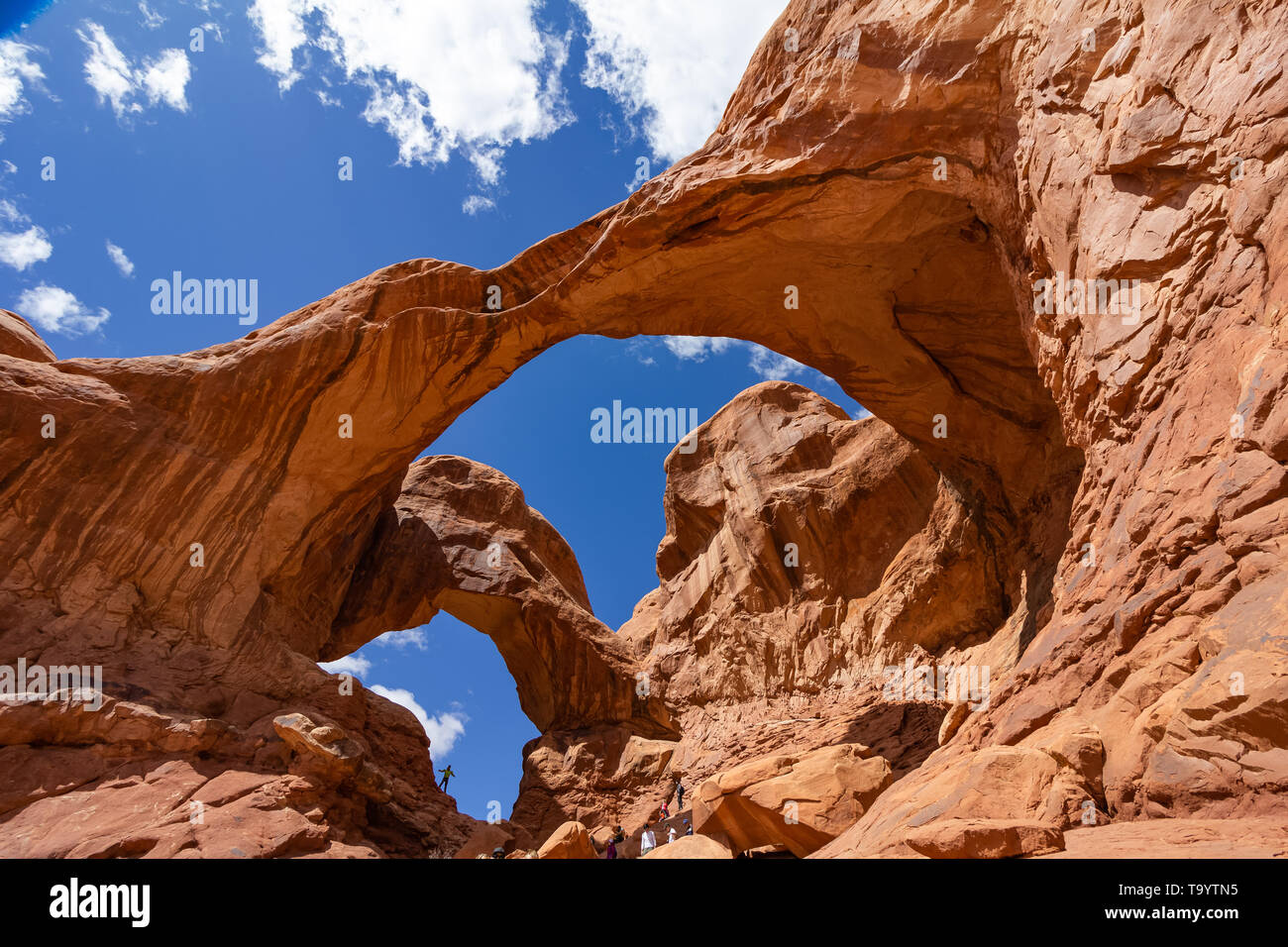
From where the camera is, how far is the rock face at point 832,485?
6.16m

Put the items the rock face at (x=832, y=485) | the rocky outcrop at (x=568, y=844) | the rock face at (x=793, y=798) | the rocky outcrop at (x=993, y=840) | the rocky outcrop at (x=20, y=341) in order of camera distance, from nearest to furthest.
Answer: the rocky outcrop at (x=993, y=840)
the rock face at (x=832, y=485)
the rock face at (x=793, y=798)
the rocky outcrop at (x=568, y=844)
the rocky outcrop at (x=20, y=341)

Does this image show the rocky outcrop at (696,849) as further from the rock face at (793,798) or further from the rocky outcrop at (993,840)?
the rocky outcrop at (993,840)

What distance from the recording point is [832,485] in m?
20.6

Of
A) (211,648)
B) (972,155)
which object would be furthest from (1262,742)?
(211,648)

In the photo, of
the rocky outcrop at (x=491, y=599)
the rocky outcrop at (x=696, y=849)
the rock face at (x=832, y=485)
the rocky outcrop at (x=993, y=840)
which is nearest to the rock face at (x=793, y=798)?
the rocky outcrop at (x=696, y=849)

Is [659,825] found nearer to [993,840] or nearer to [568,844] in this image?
[568,844]

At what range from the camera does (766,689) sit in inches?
770

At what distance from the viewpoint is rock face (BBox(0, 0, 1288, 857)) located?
6.16 m

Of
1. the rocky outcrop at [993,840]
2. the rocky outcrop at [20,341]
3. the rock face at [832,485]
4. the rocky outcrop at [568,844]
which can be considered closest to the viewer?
the rocky outcrop at [993,840]

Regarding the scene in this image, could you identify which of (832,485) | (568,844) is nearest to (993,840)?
(568,844)

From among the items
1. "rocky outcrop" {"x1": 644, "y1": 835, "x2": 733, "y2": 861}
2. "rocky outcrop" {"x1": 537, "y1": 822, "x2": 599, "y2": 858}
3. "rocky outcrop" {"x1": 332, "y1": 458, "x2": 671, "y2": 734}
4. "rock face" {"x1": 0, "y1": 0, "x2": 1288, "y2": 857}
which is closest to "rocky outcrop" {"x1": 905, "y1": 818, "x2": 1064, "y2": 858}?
"rock face" {"x1": 0, "y1": 0, "x2": 1288, "y2": 857}

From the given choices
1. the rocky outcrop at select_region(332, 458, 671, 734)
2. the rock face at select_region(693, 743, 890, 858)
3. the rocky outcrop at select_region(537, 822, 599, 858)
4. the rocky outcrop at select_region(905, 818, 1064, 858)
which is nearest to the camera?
the rocky outcrop at select_region(905, 818, 1064, 858)

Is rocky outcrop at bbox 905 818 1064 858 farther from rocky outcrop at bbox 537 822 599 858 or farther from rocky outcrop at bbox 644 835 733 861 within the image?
rocky outcrop at bbox 537 822 599 858

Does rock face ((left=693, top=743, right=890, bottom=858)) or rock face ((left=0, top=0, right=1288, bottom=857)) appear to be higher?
rock face ((left=0, top=0, right=1288, bottom=857))
